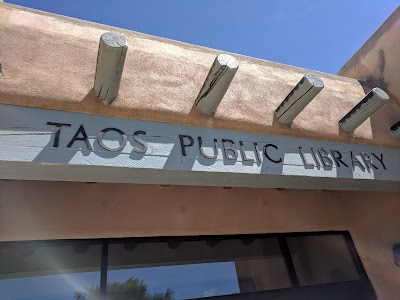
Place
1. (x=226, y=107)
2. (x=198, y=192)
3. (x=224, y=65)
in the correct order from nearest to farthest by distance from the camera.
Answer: (x=224, y=65) → (x=226, y=107) → (x=198, y=192)

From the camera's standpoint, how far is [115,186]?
325cm

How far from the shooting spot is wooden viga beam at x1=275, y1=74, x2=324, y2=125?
248 centimetres

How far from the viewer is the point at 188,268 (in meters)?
3.27

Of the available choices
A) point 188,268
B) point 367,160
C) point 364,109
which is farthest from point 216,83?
point 188,268

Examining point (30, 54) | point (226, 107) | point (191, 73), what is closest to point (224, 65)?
point (226, 107)

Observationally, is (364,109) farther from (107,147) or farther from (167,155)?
(107,147)

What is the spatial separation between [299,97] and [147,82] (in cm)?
121

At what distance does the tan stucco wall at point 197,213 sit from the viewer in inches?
113

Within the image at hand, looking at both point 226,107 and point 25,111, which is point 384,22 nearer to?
point 226,107

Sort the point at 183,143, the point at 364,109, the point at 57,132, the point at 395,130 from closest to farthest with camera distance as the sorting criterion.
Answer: the point at 57,132 < the point at 183,143 < the point at 364,109 < the point at 395,130

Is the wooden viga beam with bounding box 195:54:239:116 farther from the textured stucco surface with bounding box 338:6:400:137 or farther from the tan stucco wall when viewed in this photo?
the textured stucco surface with bounding box 338:6:400:137

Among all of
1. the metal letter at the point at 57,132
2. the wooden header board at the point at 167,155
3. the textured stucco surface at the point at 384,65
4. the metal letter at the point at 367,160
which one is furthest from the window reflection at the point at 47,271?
the textured stucco surface at the point at 384,65

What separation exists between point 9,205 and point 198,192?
1.79m

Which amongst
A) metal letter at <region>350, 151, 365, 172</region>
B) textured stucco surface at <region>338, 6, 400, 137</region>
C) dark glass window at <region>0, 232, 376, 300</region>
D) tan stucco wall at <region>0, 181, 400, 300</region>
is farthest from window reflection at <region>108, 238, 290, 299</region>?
textured stucco surface at <region>338, 6, 400, 137</region>
